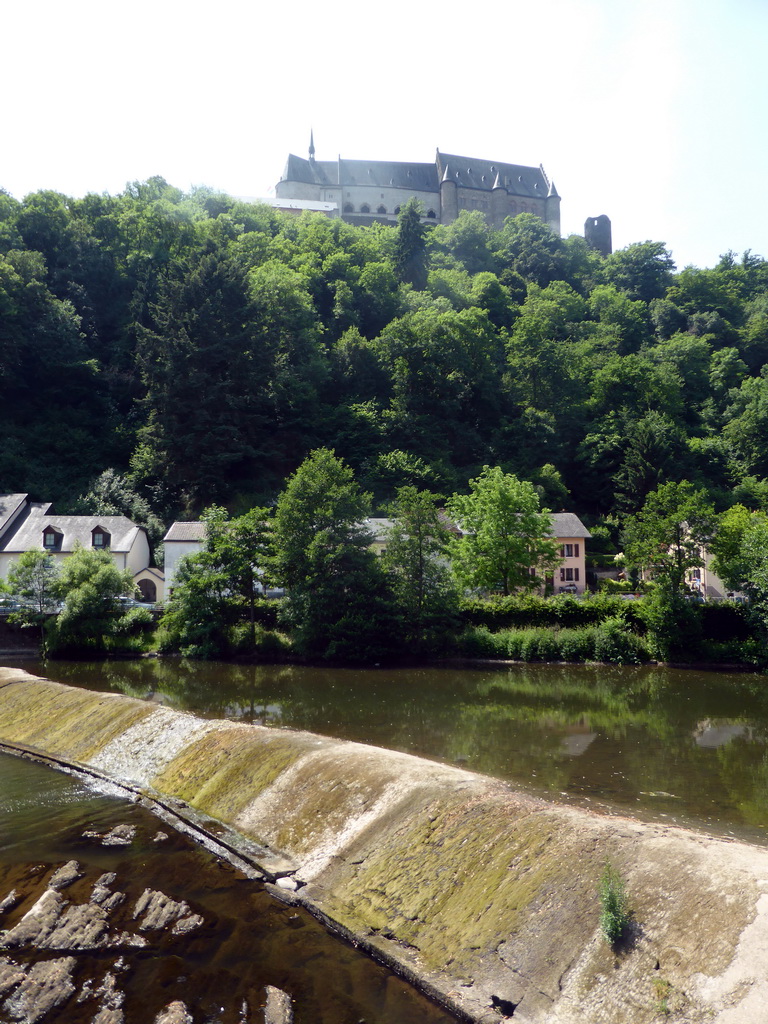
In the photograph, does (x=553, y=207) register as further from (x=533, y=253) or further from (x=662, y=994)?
(x=662, y=994)

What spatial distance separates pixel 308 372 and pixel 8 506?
30458mm

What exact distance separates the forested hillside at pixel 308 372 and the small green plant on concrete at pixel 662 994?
187 feet

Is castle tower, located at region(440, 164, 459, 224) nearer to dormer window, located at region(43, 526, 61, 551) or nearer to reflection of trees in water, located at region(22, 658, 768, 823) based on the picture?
dormer window, located at region(43, 526, 61, 551)

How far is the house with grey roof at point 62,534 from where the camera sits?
56.4 meters

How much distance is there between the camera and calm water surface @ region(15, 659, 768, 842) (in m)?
20.8

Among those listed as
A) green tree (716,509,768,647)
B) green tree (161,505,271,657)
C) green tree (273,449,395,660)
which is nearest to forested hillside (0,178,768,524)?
green tree (161,505,271,657)

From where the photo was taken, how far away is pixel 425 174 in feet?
479

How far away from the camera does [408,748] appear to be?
2488 centimetres

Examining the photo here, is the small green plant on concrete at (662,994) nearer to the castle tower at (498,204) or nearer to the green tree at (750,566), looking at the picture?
the green tree at (750,566)

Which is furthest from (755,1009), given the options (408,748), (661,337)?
(661,337)

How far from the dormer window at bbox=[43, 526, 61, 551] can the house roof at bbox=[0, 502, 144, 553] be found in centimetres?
21

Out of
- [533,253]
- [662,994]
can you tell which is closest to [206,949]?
[662,994]

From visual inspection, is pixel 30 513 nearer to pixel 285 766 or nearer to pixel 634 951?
pixel 285 766

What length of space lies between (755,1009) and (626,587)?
5392 centimetres
